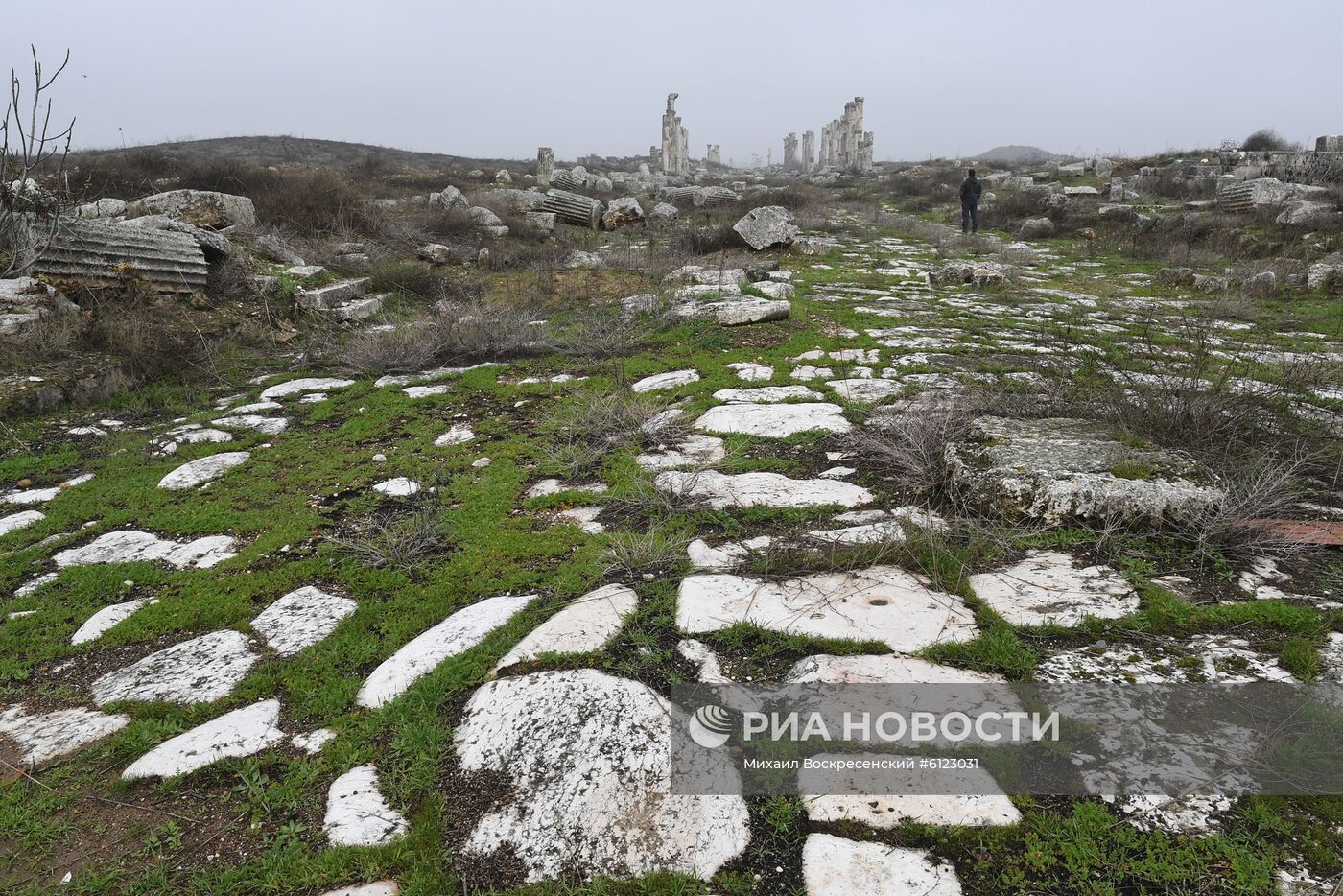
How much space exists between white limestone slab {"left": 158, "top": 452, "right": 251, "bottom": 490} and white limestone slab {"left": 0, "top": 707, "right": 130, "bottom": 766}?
1.92 m

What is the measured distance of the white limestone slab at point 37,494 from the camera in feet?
12.3

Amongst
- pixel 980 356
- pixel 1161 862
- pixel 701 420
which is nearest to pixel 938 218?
pixel 980 356

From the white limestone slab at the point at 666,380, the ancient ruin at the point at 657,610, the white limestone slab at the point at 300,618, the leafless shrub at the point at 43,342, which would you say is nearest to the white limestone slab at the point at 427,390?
the ancient ruin at the point at 657,610

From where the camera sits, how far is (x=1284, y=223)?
12.4 metres

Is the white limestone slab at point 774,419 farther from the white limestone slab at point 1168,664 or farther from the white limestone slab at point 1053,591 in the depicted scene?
the white limestone slab at point 1168,664

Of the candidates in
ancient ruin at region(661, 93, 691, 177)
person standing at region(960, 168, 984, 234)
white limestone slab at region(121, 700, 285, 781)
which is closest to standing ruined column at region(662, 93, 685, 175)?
ancient ruin at region(661, 93, 691, 177)

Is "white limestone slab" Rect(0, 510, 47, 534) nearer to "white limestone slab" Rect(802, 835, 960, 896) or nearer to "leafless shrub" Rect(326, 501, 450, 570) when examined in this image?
"leafless shrub" Rect(326, 501, 450, 570)

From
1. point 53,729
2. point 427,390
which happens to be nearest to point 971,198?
point 427,390

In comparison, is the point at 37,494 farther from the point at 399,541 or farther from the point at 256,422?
the point at 399,541

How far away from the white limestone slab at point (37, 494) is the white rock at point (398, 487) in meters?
1.89

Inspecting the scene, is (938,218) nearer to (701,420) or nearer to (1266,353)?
(1266,353)

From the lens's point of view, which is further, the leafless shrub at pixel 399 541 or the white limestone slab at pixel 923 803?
the leafless shrub at pixel 399 541

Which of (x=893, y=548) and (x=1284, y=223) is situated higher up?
(x=1284, y=223)

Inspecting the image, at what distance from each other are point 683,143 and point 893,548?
168 feet
